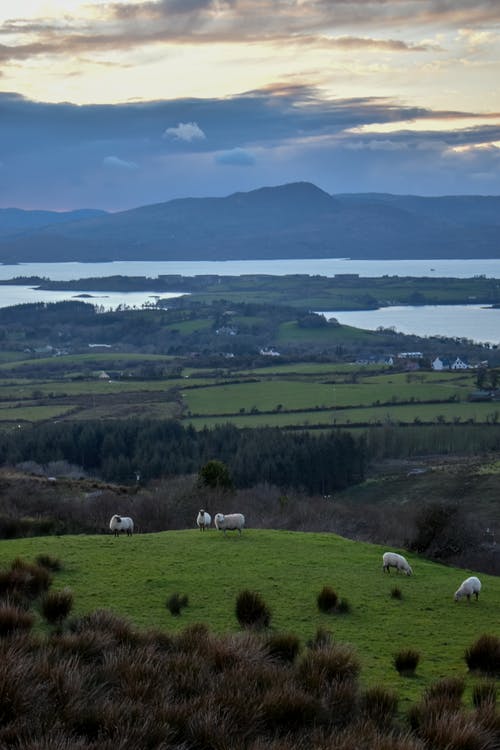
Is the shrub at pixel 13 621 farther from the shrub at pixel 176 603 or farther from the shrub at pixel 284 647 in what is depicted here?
the shrub at pixel 176 603

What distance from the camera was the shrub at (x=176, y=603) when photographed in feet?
37.8

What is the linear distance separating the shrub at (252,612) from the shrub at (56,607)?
1.98 m

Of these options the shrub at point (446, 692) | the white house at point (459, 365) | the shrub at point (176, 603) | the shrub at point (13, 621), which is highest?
the shrub at point (13, 621)

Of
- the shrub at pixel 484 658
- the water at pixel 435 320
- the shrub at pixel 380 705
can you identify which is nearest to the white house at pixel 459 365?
the water at pixel 435 320

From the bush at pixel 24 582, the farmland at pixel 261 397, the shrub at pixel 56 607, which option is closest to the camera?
the shrub at pixel 56 607

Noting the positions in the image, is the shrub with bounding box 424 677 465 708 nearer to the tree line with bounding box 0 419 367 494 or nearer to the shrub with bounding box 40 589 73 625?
the shrub with bounding box 40 589 73 625

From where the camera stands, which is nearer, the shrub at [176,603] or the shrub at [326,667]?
the shrub at [326,667]

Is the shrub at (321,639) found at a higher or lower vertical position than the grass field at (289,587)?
higher

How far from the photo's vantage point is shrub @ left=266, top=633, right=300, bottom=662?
894cm

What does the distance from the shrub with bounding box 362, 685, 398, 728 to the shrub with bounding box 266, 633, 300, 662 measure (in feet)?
3.45

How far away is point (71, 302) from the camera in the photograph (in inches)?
6324

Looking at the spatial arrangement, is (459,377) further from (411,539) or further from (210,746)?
(210,746)

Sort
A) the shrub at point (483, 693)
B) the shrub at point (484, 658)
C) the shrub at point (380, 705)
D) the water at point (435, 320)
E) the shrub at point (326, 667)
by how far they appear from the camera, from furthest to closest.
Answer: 1. the water at point (435, 320)
2. the shrub at point (484, 658)
3. the shrub at point (483, 693)
4. the shrub at point (326, 667)
5. the shrub at point (380, 705)

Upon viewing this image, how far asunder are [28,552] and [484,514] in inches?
1058
